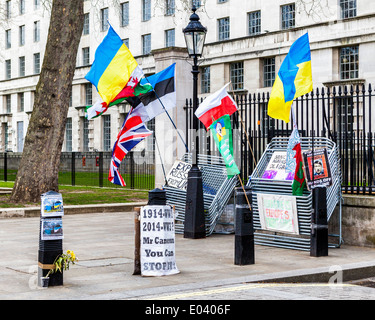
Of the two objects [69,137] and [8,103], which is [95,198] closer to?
[69,137]

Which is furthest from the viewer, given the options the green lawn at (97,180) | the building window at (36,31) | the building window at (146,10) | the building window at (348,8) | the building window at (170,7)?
the building window at (36,31)

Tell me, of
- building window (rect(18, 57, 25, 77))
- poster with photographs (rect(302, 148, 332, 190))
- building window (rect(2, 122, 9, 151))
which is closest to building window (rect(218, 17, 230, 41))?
building window (rect(18, 57, 25, 77))

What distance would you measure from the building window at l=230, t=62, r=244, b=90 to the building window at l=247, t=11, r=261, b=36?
2311 mm

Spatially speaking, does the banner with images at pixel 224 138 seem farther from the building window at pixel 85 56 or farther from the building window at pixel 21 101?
the building window at pixel 21 101

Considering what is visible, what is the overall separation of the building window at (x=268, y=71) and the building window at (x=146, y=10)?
11797mm

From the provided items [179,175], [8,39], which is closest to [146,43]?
[8,39]

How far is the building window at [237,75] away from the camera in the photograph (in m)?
42.9

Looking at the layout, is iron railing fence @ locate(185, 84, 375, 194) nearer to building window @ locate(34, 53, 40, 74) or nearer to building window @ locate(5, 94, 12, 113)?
building window @ locate(34, 53, 40, 74)

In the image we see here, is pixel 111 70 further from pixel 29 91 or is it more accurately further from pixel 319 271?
pixel 29 91

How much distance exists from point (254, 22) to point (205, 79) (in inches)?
235

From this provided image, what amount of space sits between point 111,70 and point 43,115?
7.11 m

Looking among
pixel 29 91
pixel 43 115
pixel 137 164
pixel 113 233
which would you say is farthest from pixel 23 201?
pixel 29 91

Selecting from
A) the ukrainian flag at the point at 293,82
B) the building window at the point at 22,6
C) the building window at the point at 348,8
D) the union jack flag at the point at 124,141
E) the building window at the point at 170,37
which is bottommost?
the union jack flag at the point at 124,141

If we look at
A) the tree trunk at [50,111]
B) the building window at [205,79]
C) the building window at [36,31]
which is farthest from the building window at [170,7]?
the tree trunk at [50,111]
